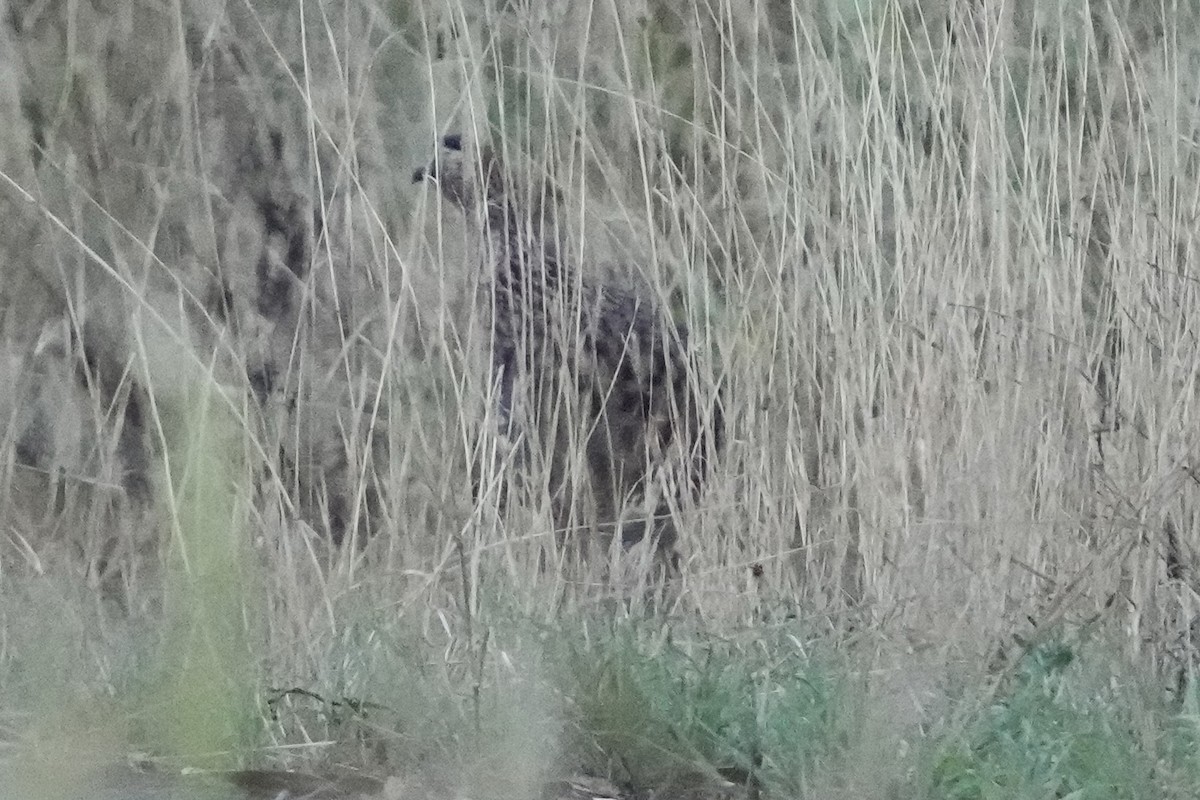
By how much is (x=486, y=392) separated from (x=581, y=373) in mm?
335

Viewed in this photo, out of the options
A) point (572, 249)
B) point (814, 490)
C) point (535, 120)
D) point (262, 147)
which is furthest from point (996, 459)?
point (262, 147)

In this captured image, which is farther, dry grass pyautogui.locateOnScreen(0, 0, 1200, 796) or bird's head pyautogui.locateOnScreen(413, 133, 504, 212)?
A: bird's head pyautogui.locateOnScreen(413, 133, 504, 212)

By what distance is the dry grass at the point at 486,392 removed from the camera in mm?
1533

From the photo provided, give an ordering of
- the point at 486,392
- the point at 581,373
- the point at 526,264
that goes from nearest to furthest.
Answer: the point at 486,392 < the point at 526,264 < the point at 581,373

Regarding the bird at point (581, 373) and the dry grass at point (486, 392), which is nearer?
the dry grass at point (486, 392)

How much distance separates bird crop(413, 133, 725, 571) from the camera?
1.88 meters

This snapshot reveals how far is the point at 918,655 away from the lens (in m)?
1.58

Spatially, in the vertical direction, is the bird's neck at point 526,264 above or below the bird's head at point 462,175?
below

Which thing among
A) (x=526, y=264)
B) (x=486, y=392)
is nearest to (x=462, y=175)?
(x=526, y=264)

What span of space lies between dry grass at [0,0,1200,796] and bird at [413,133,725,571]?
0.20 feet

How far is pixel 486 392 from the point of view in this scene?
6.17 ft

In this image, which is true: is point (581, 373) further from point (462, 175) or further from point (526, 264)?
point (462, 175)

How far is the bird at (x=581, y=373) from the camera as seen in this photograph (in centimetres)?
188

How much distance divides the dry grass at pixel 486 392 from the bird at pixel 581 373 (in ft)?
0.20
